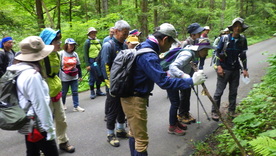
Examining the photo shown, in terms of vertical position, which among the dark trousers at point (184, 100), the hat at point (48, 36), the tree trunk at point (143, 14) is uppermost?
the tree trunk at point (143, 14)

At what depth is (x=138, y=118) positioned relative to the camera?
9.16 ft

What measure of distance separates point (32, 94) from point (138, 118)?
135 centimetres

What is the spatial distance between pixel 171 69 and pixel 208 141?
66.8 inches

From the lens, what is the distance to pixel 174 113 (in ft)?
13.8

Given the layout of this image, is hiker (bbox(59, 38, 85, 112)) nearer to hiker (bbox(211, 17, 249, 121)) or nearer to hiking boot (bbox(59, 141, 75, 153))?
hiking boot (bbox(59, 141, 75, 153))

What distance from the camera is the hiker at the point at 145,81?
2533 millimetres

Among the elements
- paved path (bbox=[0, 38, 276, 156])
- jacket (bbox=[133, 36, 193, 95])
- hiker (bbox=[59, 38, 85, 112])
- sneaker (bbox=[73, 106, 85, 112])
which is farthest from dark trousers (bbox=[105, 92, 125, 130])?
sneaker (bbox=[73, 106, 85, 112])

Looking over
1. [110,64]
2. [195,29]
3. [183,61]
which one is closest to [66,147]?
[110,64]

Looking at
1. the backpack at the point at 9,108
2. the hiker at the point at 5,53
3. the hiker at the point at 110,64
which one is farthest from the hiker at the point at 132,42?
the hiker at the point at 5,53

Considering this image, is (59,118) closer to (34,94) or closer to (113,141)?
(113,141)

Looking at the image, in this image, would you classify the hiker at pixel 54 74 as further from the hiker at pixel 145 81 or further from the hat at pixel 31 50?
the hiker at pixel 145 81

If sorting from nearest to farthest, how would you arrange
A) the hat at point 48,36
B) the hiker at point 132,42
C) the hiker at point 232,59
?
the hat at point 48,36
the hiker at point 232,59
the hiker at point 132,42

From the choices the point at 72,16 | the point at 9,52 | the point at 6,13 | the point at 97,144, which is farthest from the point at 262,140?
the point at 72,16

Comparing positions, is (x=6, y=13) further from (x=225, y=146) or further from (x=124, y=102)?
(x=225, y=146)
